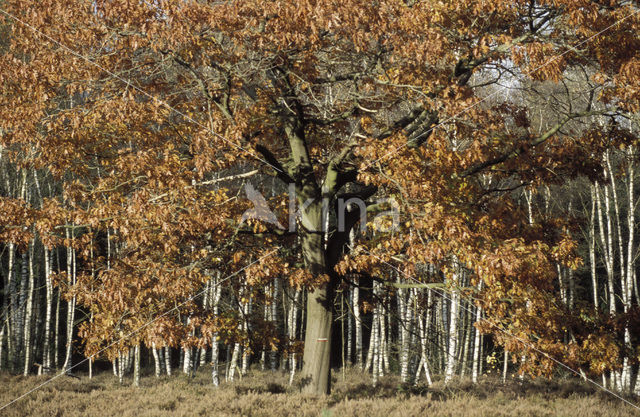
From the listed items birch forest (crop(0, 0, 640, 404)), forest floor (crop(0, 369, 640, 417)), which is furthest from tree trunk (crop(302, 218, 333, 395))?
forest floor (crop(0, 369, 640, 417))

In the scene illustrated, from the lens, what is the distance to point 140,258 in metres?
11.2

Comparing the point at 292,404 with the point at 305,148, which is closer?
the point at 292,404

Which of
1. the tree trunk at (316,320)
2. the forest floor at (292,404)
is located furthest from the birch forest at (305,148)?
the forest floor at (292,404)

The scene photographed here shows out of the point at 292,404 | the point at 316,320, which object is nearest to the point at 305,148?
the point at 316,320

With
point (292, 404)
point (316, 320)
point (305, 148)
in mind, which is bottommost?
point (292, 404)

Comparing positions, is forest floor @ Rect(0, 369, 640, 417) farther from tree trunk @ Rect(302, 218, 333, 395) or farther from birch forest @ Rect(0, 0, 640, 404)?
birch forest @ Rect(0, 0, 640, 404)

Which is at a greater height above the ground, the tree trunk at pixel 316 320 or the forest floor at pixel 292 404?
the tree trunk at pixel 316 320

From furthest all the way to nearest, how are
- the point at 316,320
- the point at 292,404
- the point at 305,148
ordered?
the point at 305,148
the point at 316,320
the point at 292,404

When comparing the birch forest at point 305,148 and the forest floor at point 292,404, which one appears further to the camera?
the forest floor at point 292,404

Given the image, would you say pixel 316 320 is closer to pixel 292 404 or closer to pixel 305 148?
pixel 292 404

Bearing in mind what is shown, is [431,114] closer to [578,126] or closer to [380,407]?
[380,407]

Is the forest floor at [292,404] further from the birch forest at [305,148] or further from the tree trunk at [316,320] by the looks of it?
the birch forest at [305,148]

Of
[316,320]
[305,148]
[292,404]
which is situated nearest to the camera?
[292,404]

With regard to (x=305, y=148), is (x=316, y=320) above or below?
below
